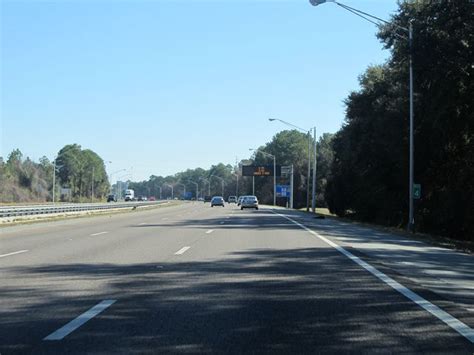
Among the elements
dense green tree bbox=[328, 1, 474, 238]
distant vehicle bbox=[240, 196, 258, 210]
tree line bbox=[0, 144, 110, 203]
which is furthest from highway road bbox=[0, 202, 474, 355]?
tree line bbox=[0, 144, 110, 203]

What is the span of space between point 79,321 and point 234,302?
2.49 metres

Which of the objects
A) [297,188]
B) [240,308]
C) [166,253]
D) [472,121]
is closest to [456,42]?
[472,121]

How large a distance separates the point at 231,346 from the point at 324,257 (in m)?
9.62

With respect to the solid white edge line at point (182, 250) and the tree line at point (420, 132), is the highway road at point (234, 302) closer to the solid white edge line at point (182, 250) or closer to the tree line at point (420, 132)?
the solid white edge line at point (182, 250)

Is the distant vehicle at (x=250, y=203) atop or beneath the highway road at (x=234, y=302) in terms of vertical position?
atop

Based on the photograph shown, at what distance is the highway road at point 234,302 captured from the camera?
697 centimetres

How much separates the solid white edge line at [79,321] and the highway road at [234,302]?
0.02 meters

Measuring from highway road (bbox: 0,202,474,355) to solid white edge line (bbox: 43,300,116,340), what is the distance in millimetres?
18

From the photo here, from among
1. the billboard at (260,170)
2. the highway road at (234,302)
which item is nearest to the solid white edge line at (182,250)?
the highway road at (234,302)

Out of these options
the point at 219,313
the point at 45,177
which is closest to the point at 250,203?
the point at 219,313

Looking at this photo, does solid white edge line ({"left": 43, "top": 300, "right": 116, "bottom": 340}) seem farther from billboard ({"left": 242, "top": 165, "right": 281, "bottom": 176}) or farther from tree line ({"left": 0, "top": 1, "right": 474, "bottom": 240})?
billboard ({"left": 242, "top": 165, "right": 281, "bottom": 176})

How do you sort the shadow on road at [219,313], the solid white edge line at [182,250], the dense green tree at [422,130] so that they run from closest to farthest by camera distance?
1. the shadow on road at [219,313]
2. the solid white edge line at [182,250]
3. the dense green tree at [422,130]

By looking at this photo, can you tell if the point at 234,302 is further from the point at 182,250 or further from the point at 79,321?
the point at 182,250

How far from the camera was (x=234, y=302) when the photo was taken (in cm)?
938
